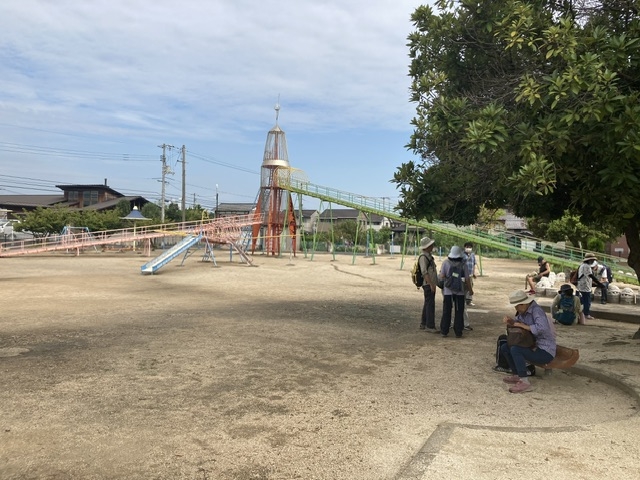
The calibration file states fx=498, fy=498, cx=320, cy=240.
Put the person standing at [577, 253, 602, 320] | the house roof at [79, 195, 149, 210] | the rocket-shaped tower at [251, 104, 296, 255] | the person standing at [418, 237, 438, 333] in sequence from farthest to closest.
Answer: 1. the house roof at [79, 195, 149, 210]
2. the rocket-shaped tower at [251, 104, 296, 255]
3. the person standing at [577, 253, 602, 320]
4. the person standing at [418, 237, 438, 333]

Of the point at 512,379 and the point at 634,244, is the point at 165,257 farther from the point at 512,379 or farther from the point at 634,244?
the point at 512,379

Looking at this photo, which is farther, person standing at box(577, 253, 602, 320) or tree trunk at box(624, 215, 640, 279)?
person standing at box(577, 253, 602, 320)

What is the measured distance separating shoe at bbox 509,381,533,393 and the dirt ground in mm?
124

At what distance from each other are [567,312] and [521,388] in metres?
5.77

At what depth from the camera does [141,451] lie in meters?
4.14

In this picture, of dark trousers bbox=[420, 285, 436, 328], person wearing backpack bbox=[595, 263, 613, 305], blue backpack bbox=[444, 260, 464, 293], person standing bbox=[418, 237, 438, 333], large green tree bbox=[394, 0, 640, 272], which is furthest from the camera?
person wearing backpack bbox=[595, 263, 613, 305]

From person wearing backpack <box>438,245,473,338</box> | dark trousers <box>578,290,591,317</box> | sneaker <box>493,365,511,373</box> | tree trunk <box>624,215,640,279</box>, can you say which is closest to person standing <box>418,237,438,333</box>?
person wearing backpack <box>438,245,473,338</box>

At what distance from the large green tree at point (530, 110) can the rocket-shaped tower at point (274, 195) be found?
111 feet

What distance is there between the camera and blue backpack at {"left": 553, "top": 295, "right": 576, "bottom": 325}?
10750 mm

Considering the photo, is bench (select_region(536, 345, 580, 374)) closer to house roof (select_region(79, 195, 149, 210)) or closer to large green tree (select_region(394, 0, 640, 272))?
large green tree (select_region(394, 0, 640, 272))

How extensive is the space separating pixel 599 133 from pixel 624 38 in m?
1.06

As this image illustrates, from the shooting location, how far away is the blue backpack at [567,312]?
10.8 m

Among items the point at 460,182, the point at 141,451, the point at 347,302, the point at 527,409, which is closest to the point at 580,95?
the point at 460,182

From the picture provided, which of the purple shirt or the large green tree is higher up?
the large green tree
